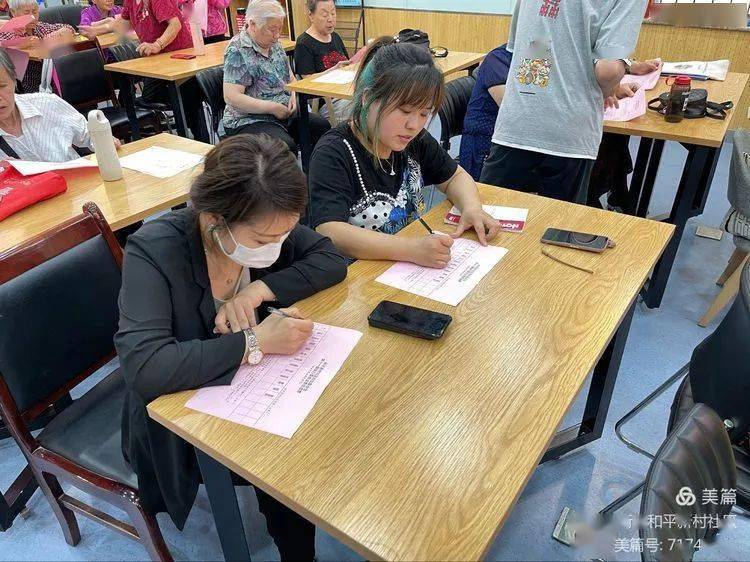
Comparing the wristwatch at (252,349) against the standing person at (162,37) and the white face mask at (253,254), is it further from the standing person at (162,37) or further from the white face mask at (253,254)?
the standing person at (162,37)

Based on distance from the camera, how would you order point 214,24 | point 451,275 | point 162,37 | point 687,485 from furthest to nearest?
point 214,24 < point 162,37 < point 451,275 < point 687,485

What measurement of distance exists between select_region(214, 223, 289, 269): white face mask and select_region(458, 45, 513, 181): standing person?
1536 mm

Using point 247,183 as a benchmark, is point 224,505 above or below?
below

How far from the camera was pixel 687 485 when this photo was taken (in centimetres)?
82

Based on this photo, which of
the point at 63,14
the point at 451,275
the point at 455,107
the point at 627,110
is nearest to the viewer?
the point at 451,275

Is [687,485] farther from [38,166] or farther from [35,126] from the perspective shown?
[35,126]

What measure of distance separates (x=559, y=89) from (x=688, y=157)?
704mm

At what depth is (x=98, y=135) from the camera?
1805 millimetres

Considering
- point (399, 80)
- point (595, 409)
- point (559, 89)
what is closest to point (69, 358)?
point (399, 80)

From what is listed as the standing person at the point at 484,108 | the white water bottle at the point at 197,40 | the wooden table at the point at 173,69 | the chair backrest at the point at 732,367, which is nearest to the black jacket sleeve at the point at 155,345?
the chair backrest at the point at 732,367

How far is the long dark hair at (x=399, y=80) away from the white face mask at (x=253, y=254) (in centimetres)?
47

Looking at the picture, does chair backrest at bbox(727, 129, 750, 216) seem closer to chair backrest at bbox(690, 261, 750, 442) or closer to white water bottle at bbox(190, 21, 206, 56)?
chair backrest at bbox(690, 261, 750, 442)

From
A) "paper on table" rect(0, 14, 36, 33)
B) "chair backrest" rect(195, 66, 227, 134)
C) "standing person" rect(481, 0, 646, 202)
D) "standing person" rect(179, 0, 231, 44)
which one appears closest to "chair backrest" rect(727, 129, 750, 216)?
"standing person" rect(481, 0, 646, 202)

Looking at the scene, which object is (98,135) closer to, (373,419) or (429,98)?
(429,98)
